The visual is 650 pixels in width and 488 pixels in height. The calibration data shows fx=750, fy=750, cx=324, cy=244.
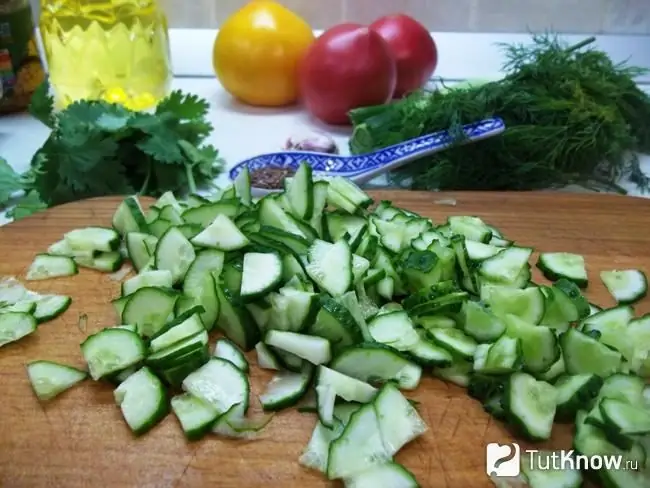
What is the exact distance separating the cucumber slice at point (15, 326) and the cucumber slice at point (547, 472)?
765 millimetres

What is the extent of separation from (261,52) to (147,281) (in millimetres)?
983

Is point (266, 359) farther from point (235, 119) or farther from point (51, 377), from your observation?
point (235, 119)

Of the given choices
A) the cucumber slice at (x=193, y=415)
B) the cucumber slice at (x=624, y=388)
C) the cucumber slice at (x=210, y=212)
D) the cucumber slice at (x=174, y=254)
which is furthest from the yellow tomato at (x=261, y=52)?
the cucumber slice at (x=624, y=388)

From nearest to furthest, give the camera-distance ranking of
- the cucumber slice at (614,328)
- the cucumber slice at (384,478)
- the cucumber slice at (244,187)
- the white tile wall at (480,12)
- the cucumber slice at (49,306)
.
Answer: the cucumber slice at (384,478), the cucumber slice at (614,328), the cucumber slice at (49,306), the cucumber slice at (244,187), the white tile wall at (480,12)

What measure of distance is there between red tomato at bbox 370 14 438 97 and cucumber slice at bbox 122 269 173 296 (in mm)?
1102

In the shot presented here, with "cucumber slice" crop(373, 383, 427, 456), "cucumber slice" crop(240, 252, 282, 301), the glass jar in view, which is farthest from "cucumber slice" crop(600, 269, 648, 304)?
the glass jar

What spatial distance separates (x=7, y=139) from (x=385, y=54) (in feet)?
3.29

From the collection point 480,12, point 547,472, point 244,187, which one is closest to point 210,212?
point 244,187

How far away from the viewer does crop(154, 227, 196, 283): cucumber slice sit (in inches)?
49.9

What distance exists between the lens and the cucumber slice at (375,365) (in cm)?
107

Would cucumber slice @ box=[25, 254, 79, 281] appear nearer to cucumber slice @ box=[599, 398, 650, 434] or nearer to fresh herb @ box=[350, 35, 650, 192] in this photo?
fresh herb @ box=[350, 35, 650, 192]

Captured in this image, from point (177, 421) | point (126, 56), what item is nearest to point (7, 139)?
point (126, 56)

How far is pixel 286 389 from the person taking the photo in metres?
1.07

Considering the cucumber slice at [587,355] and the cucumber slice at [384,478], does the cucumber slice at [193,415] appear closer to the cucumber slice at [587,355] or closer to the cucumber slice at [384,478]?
the cucumber slice at [384,478]
